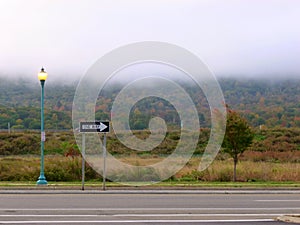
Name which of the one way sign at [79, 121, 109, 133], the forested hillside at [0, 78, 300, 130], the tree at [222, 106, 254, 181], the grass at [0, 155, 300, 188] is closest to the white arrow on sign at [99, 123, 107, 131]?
the one way sign at [79, 121, 109, 133]

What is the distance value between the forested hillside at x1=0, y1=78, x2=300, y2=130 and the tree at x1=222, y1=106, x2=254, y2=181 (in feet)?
14.9

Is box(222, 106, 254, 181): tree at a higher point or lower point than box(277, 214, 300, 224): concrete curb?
higher

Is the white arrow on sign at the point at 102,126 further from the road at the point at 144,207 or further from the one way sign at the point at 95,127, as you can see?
the road at the point at 144,207

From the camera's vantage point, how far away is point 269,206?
17266 mm

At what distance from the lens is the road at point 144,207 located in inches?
545

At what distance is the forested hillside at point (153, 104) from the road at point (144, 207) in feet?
44.8

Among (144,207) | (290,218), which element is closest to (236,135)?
(144,207)

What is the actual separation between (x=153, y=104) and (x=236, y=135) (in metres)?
11.3

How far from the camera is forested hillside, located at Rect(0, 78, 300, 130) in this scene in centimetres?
3959

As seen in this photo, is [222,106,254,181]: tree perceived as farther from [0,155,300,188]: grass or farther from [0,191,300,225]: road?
[0,191,300,225]: road

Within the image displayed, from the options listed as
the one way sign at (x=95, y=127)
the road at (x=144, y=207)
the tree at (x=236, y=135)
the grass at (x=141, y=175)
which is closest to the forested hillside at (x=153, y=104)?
the tree at (x=236, y=135)

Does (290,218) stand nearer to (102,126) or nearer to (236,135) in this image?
(102,126)

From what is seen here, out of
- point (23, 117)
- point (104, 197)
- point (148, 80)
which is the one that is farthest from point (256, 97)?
point (104, 197)

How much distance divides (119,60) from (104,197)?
7409 mm
